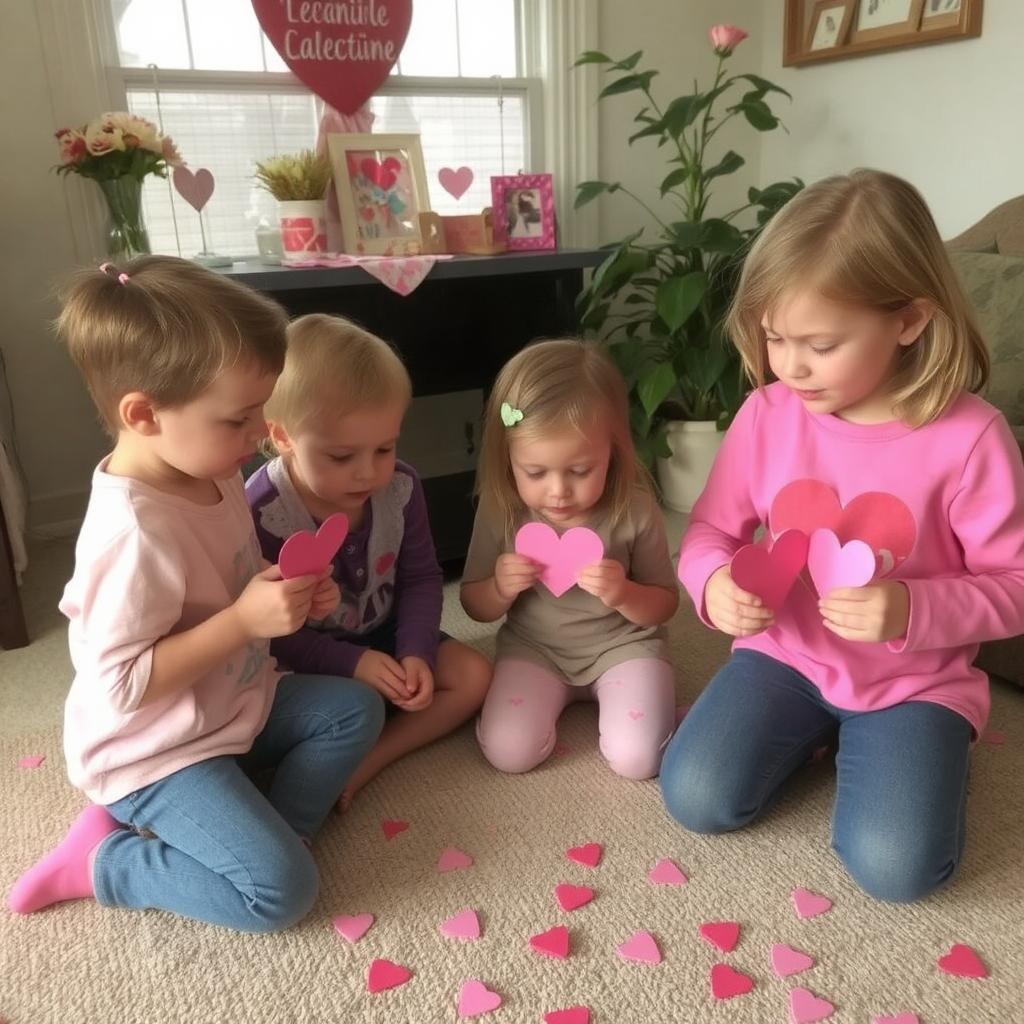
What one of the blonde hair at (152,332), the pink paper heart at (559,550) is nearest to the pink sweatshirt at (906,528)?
the pink paper heart at (559,550)

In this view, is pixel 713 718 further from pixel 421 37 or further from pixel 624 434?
pixel 421 37

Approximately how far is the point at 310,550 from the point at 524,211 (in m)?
1.57

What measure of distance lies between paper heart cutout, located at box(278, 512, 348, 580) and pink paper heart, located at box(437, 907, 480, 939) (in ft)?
1.43

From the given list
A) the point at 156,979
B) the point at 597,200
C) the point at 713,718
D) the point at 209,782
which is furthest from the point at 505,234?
the point at 156,979

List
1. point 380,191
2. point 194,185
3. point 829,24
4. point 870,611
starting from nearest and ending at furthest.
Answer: point 870,611, point 194,185, point 380,191, point 829,24

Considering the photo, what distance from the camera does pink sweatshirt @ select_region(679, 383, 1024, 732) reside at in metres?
1.11

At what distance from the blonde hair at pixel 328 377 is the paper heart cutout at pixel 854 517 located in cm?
53

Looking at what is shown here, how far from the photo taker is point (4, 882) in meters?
1.17

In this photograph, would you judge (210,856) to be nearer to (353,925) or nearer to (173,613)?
(353,925)

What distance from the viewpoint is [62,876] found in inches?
44.2

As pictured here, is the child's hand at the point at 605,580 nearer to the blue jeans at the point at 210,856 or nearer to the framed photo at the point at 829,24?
the blue jeans at the point at 210,856

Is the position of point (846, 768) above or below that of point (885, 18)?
below

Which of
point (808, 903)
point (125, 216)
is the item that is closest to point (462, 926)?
point (808, 903)

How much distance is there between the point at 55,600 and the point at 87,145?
3.13 feet
